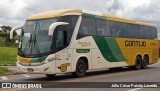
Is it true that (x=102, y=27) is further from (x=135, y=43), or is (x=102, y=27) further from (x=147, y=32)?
(x=147, y=32)

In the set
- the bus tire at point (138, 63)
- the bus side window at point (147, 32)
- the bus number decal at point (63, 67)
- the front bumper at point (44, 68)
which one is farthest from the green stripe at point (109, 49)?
the bus side window at point (147, 32)

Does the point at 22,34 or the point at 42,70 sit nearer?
the point at 42,70

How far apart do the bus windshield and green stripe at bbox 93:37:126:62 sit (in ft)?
12.9

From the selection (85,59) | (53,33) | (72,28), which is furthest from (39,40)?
(85,59)

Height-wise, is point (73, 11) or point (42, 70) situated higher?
point (73, 11)

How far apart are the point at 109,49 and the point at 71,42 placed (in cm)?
445

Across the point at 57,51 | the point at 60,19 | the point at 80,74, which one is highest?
the point at 60,19

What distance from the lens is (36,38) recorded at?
18.7 meters

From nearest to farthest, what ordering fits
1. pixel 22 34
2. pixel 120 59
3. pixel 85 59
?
1. pixel 22 34
2. pixel 85 59
3. pixel 120 59

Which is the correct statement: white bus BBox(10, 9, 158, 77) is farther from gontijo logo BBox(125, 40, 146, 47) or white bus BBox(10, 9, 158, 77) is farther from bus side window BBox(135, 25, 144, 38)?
bus side window BBox(135, 25, 144, 38)

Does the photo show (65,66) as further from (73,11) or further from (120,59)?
(120,59)

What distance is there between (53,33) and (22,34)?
75.8 inches

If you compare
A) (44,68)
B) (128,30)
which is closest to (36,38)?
(44,68)

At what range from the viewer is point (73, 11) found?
19984 millimetres
